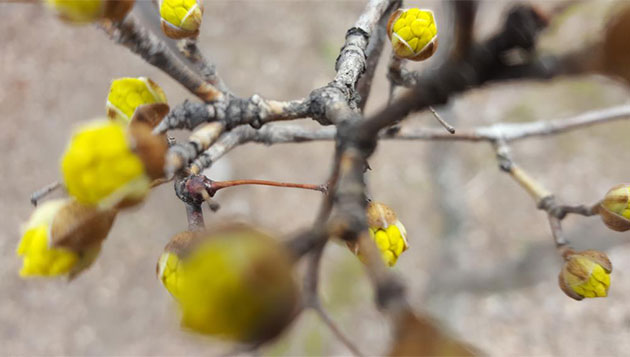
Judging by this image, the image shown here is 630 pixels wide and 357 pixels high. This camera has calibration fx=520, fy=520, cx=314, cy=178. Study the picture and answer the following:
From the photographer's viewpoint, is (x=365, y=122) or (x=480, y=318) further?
(x=480, y=318)

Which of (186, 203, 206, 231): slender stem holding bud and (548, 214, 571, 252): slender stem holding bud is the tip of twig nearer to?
(186, 203, 206, 231): slender stem holding bud

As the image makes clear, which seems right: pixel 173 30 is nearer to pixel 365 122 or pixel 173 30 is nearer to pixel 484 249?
pixel 365 122

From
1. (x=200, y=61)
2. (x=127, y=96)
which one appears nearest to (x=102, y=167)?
(x=127, y=96)

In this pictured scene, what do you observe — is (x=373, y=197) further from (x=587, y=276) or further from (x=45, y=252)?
(x=45, y=252)

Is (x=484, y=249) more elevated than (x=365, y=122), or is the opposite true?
(x=365, y=122)

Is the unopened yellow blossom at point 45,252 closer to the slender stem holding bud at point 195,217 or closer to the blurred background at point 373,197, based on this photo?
the slender stem holding bud at point 195,217

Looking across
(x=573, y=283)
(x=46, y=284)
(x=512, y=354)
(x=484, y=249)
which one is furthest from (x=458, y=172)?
(x=46, y=284)
